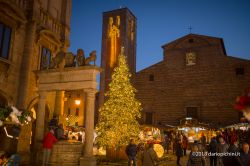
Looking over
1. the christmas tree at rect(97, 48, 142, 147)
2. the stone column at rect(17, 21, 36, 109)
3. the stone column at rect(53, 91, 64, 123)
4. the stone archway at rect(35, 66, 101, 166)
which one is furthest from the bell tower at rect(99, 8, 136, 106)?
the stone archway at rect(35, 66, 101, 166)

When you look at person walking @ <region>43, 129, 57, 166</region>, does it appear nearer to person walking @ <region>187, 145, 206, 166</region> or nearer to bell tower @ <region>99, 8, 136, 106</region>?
person walking @ <region>187, 145, 206, 166</region>

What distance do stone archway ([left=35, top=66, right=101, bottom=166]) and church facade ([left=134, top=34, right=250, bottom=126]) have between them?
79.4ft

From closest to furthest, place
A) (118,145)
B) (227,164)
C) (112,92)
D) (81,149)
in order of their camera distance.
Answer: (227,164) → (81,149) → (118,145) → (112,92)

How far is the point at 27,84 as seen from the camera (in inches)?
558

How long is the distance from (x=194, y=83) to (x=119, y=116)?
63.6 feet

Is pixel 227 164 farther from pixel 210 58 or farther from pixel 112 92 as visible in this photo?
pixel 210 58

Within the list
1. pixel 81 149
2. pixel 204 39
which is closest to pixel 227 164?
pixel 81 149

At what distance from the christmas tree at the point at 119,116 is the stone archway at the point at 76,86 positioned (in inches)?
228

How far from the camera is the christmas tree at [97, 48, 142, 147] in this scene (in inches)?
723

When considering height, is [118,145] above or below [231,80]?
below

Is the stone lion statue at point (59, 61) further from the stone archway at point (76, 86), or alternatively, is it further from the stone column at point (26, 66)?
the stone column at point (26, 66)

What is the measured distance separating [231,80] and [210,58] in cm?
416

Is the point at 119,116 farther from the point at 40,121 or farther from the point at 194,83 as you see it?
the point at 194,83

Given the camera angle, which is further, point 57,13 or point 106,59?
point 106,59
